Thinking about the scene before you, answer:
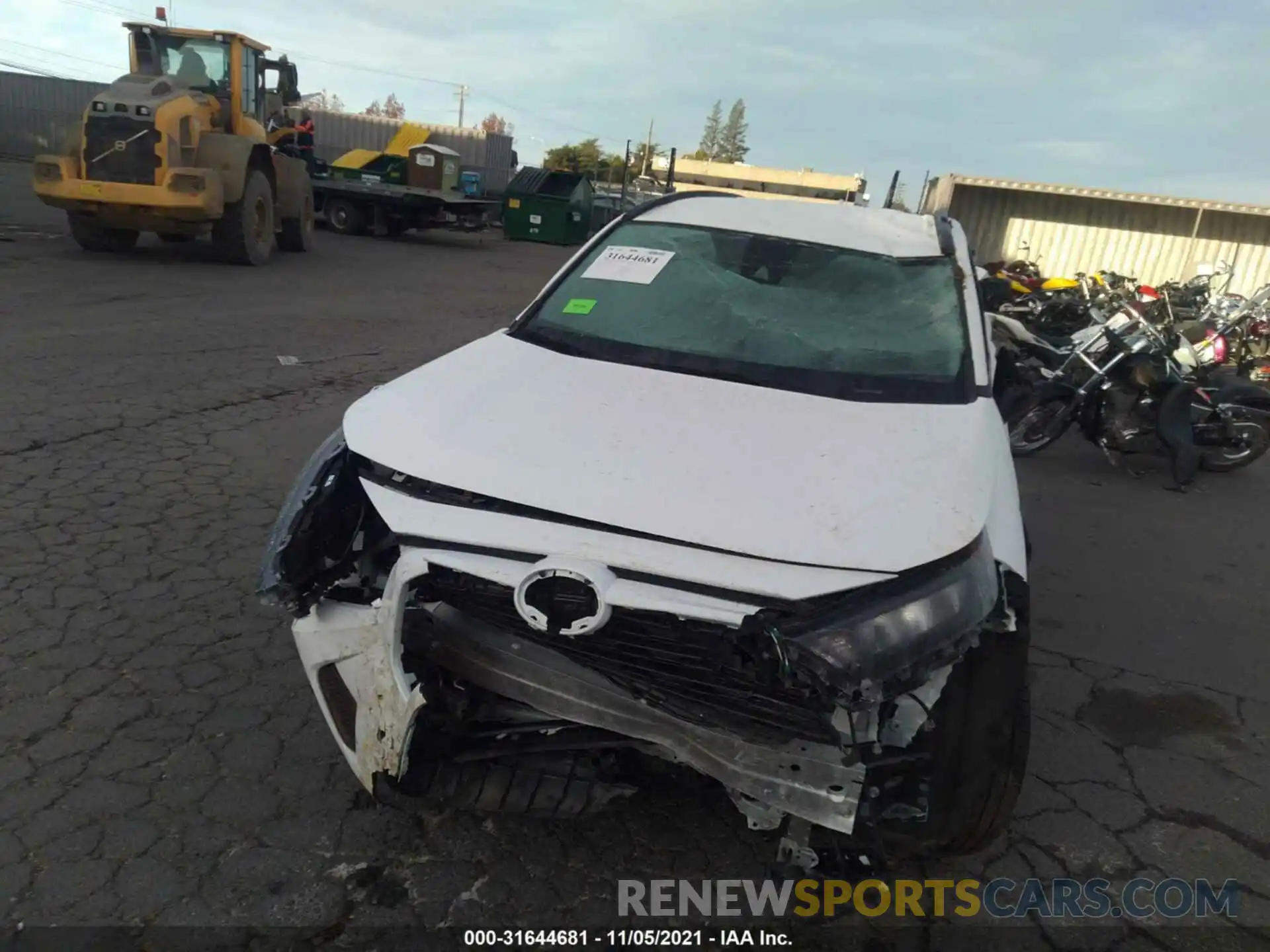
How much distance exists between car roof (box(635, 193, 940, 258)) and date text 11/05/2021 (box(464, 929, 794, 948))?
98.7 inches

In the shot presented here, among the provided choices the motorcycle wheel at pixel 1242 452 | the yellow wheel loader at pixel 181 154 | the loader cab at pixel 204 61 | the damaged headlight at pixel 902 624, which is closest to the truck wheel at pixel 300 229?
the yellow wheel loader at pixel 181 154

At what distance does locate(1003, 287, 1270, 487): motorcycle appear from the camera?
6.82m

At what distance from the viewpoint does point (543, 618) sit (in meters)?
1.98

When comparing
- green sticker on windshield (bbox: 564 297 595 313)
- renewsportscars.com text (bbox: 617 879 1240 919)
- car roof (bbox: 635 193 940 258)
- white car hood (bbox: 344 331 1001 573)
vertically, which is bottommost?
renewsportscars.com text (bbox: 617 879 1240 919)

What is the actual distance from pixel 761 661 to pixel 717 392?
110cm

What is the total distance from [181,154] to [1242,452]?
1151cm

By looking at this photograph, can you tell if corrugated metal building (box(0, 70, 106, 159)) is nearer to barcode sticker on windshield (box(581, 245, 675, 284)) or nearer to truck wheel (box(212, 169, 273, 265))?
truck wheel (box(212, 169, 273, 265))

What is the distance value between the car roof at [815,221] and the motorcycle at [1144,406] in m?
3.54

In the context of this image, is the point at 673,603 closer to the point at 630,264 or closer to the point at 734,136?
the point at 630,264

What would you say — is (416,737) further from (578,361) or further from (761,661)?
(578,361)

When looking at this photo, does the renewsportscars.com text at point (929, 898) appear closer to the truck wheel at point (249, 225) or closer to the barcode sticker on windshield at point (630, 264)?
the barcode sticker on windshield at point (630, 264)

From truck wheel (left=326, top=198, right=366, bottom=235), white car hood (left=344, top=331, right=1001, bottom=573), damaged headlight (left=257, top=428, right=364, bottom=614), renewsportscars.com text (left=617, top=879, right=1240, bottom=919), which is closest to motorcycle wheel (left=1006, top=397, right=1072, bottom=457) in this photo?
white car hood (left=344, top=331, right=1001, bottom=573)

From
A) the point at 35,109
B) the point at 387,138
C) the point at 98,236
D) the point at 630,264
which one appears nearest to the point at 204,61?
the point at 98,236

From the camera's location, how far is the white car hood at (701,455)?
2061mm
